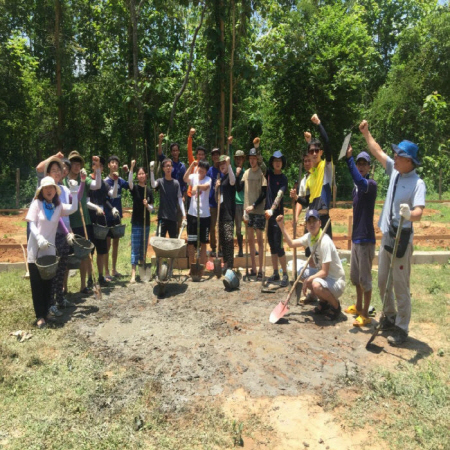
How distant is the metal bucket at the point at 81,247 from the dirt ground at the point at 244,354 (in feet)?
2.27

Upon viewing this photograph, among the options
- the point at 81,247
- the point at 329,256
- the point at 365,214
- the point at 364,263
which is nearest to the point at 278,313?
the point at 329,256

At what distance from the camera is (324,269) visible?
5.21 metres

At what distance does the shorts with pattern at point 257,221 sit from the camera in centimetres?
688

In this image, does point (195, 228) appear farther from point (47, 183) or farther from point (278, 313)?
point (47, 183)

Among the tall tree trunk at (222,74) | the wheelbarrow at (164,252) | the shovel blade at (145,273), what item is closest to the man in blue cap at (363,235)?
the wheelbarrow at (164,252)

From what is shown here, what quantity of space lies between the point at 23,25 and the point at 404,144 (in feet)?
78.4

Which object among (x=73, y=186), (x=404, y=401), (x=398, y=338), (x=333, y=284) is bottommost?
(x=404, y=401)

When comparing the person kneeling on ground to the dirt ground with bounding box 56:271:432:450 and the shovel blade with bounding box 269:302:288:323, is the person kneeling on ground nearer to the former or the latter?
the dirt ground with bounding box 56:271:432:450

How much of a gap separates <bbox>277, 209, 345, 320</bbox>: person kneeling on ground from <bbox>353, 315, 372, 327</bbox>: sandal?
265 millimetres

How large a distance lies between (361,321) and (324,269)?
72 centimetres

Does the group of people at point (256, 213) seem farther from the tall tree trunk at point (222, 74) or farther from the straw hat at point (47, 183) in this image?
the tall tree trunk at point (222, 74)

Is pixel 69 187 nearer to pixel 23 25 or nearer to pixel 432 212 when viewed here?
pixel 432 212

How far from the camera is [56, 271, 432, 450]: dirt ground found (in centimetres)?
354

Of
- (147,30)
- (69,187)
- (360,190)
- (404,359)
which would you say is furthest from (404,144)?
(147,30)
